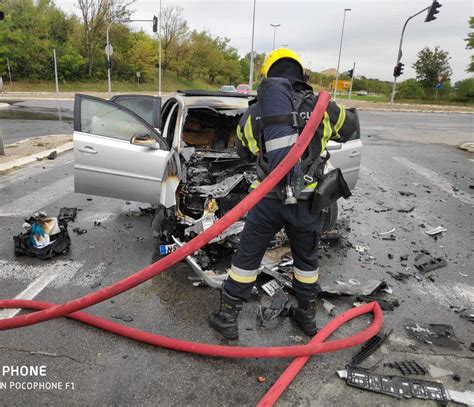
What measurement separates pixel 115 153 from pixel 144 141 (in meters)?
0.34

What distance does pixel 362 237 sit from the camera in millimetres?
4918

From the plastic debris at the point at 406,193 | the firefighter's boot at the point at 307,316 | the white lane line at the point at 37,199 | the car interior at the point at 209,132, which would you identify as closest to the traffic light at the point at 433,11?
the plastic debris at the point at 406,193

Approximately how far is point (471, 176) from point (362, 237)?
5112 mm

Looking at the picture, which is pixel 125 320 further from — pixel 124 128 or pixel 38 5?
pixel 38 5

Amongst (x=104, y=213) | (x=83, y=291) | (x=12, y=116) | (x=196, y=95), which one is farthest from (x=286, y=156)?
(x=12, y=116)

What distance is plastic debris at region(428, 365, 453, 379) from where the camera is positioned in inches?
98.9

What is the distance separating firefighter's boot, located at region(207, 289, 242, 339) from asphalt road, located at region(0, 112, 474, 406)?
8 centimetres

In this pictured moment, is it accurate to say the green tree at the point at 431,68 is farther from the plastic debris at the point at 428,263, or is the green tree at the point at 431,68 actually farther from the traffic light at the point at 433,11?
the plastic debris at the point at 428,263

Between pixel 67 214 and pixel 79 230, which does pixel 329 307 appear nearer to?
pixel 79 230

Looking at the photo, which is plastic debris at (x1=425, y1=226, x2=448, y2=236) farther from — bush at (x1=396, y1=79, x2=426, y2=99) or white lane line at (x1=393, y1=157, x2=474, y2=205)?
bush at (x1=396, y1=79, x2=426, y2=99)

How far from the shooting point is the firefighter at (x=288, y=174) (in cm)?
250

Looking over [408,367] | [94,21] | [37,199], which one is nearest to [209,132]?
[37,199]

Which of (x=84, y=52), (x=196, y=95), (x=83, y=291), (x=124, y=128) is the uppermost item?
(x=84, y=52)

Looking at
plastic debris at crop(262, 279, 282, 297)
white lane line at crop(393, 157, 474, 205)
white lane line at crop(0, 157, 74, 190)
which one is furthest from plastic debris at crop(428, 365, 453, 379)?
white lane line at crop(0, 157, 74, 190)
